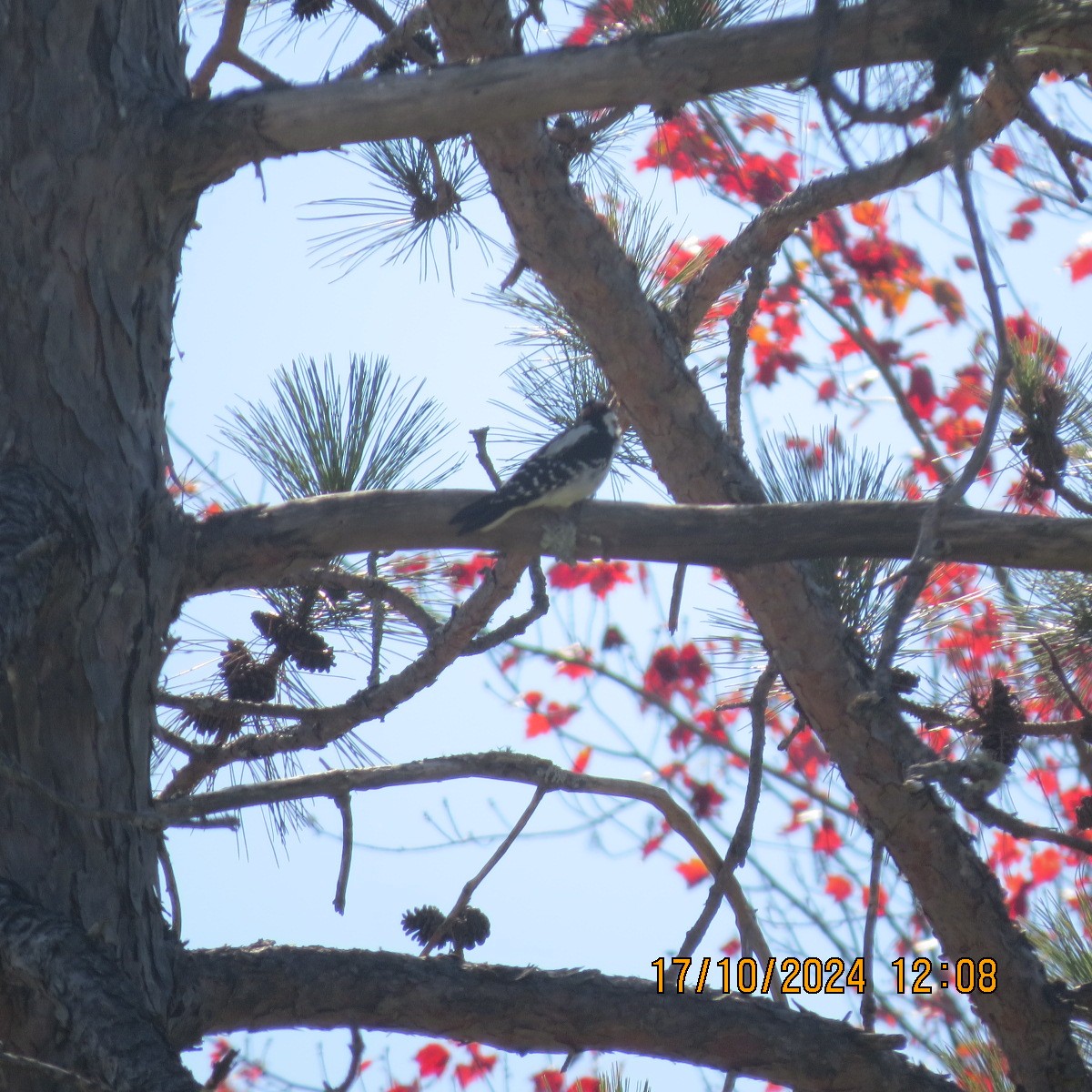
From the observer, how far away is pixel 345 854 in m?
2.11

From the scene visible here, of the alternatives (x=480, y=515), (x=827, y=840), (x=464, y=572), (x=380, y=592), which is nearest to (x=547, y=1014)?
(x=480, y=515)

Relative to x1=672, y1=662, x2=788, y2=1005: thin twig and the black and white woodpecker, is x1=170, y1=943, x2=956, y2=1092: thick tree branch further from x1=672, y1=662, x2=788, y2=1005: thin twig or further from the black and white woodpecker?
the black and white woodpecker

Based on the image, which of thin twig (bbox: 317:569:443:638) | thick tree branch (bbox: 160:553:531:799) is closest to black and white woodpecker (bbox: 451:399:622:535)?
thick tree branch (bbox: 160:553:531:799)

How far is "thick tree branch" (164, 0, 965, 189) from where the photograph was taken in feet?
5.24

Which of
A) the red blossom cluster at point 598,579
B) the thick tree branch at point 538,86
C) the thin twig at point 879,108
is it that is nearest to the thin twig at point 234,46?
the thick tree branch at point 538,86

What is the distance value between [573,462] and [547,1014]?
4.88ft

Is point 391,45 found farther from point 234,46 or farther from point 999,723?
point 999,723

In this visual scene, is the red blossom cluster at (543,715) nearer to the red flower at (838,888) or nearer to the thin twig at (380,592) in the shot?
the red flower at (838,888)

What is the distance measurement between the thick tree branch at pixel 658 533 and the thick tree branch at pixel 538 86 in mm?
547

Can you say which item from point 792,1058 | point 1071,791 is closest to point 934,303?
point 1071,791

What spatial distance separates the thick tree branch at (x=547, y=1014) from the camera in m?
1.84

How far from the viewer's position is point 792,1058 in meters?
1.94

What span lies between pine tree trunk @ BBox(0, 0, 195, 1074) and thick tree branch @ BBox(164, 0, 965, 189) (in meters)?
0.15

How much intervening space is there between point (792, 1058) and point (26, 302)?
5.50 ft
